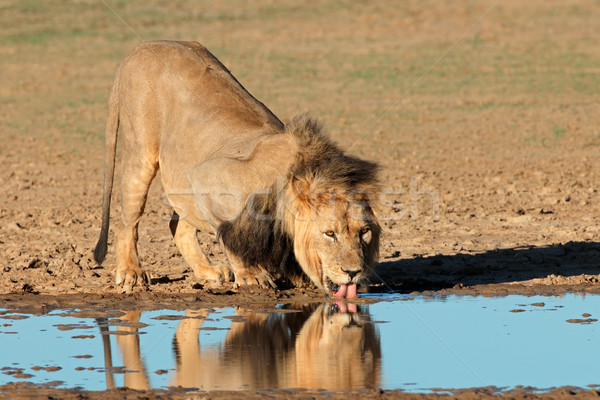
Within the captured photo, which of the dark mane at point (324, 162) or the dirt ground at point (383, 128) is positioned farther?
the dirt ground at point (383, 128)

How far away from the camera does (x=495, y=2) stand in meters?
28.0

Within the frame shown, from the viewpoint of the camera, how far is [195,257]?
8016 millimetres

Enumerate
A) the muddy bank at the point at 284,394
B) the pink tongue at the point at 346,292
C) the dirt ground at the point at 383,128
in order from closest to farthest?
the muddy bank at the point at 284,394 → the pink tongue at the point at 346,292 → the dirt ground at the point at 383,128

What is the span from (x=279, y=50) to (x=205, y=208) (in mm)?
16083

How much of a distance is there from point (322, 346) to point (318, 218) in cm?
106

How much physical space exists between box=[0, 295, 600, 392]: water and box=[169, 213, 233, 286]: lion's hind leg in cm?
103

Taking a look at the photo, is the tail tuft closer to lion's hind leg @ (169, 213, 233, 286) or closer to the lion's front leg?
lion's hind leg @ (169, 213, 233, 286)

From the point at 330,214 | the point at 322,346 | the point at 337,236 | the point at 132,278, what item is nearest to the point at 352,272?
the point at 337,236

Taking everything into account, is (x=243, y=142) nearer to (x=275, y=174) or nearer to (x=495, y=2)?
(x=275, y=174)

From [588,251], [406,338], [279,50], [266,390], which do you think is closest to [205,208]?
[406,338]

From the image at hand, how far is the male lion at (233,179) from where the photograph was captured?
255 inches

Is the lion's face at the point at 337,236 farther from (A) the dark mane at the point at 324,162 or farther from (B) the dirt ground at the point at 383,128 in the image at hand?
(B) the dirt ground at the point at 383,128

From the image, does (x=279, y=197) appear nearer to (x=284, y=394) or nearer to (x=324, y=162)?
(x=324, y=162)

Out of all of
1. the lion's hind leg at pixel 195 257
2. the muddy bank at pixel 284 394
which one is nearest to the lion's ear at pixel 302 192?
Result: the lion's hind leg at pixel 195 257
